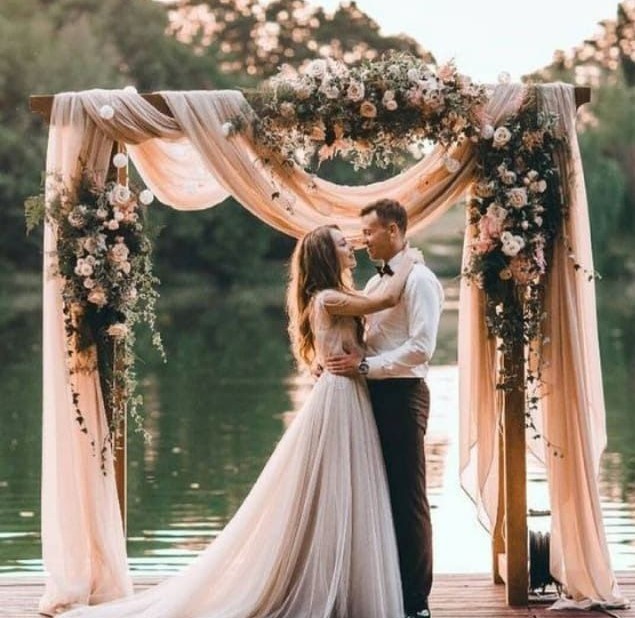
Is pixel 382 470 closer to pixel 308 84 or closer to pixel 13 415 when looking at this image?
pixel 308 84

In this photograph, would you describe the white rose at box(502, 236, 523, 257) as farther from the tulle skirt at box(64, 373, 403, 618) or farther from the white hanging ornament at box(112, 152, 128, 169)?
the white hanging ornament at box(112, 152, 128, 169)

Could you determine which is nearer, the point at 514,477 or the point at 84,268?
the point at 84,268

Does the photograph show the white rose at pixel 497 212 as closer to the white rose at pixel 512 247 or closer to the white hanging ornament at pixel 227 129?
the white rose at pixel 512 247

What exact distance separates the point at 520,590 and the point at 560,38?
39.6 m

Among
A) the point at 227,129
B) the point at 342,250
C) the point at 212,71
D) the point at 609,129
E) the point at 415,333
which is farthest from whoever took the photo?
the point at 609,129

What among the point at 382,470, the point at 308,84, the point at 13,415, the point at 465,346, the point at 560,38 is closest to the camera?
the point at 382,470

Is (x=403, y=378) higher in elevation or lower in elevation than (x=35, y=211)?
lower

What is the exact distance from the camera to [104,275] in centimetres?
625

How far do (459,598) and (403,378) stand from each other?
1153mm

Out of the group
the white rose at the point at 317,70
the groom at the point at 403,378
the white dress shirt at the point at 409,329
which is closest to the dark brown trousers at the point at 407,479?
the groom at the point at 403,378

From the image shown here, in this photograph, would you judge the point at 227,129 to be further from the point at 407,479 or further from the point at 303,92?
the point at 407,479

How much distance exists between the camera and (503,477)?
6.60 m

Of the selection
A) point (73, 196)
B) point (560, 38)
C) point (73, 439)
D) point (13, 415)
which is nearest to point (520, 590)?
point (73, 439)

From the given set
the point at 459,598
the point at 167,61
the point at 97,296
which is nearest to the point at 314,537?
the point at 459,598
